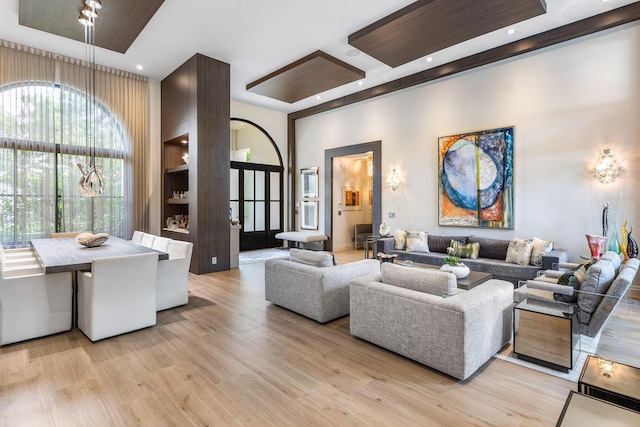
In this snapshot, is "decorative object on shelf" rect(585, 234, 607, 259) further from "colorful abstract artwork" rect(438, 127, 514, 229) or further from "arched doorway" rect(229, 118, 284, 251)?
"arched doorway" rect(229, 118, 284, 251)

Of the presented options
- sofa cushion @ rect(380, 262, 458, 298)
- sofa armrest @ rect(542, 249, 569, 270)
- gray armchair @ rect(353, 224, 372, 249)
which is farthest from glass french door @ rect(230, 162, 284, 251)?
sofa armrest @ rect(542, 249, 569, 270)

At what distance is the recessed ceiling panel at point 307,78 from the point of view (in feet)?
19.0

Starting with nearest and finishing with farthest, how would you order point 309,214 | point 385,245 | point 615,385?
point 615,385 → point 385,245 → point 309,214

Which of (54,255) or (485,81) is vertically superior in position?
(485,81)

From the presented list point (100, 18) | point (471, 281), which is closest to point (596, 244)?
point (471, 281)

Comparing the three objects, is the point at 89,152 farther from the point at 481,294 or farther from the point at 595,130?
the point at 595,130

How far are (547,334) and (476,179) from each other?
3772 mm

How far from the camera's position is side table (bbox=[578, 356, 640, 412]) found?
1.43m

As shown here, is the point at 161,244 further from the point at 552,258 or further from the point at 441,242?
the point at 552,258

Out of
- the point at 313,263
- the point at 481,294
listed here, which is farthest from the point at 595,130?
the point at 313,263

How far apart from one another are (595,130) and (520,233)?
1839 mm

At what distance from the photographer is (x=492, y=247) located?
5.38 m

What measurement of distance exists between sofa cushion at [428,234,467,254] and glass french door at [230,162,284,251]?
15.8 feet

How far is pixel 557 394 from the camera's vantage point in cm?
218
